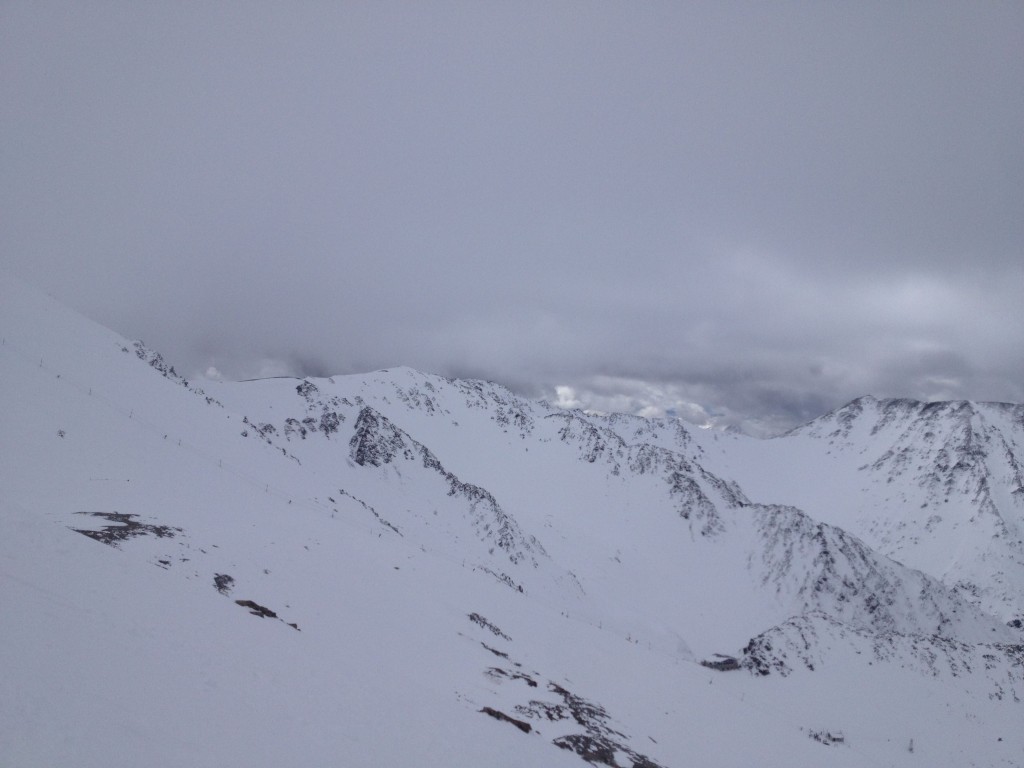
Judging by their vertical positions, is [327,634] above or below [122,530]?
below

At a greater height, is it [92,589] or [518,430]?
[518,430]

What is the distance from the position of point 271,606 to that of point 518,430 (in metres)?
161

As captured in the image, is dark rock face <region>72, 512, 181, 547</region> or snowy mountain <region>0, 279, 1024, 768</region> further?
dark rock face <region>72, 512, 181, 547</region>

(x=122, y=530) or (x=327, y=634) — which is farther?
(x=122, y=530)

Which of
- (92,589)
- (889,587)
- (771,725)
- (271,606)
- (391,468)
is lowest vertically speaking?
(771,725)

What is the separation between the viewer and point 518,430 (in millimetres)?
175750

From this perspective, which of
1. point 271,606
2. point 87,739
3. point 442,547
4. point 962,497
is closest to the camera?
point 87,739

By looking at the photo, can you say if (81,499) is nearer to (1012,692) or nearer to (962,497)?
(1012,692)

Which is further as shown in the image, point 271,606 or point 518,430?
point 518,430

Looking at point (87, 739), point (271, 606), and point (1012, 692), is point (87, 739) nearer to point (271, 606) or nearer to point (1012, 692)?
point (271, 606)

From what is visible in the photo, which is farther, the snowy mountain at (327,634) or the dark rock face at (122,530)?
the dark rock face at (122,530)

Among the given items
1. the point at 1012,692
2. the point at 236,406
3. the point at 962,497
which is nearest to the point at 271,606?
the point at 1012,692

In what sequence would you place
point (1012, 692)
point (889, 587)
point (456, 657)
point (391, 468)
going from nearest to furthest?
point (456, 657)
point (1012, 692)
point (391, 468)
point (889, 587)

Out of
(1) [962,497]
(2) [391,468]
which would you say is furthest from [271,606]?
Result: (1) [962,497]
